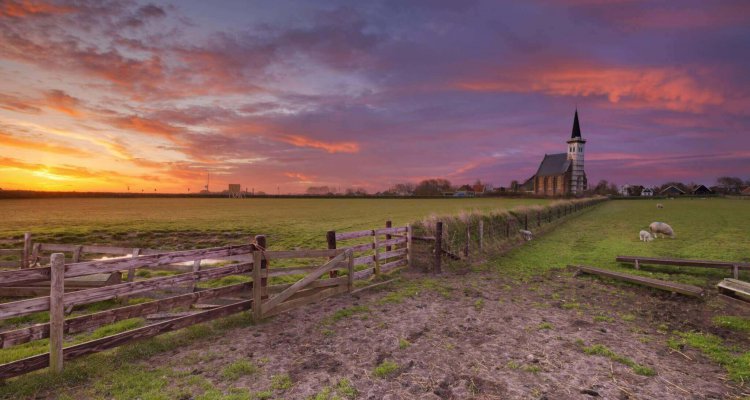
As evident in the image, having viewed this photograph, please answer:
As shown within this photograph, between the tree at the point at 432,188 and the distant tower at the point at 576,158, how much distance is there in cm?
5184

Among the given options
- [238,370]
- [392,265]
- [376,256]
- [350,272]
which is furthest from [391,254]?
[238,370]

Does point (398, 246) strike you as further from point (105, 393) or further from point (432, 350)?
point (105, 393)

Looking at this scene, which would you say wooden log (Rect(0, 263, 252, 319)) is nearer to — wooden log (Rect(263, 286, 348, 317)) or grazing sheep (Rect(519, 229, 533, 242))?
wooden log (Rect(263, 286, 348, 317))

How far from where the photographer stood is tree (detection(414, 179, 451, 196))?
511 feet

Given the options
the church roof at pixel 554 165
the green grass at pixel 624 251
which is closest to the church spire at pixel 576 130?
the church roof at pixel 554 165

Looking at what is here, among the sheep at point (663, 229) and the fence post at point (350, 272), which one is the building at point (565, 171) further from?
the fence post at point (350, 272)

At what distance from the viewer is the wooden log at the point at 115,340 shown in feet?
16.1

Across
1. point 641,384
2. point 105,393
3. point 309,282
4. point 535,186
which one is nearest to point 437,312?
point 309,282

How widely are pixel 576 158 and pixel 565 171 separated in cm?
842

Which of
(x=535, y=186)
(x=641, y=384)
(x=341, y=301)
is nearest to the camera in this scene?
(x=641, y=384)

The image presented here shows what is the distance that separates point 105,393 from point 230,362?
66.3 inches

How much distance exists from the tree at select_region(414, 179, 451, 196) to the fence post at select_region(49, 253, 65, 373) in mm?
139233

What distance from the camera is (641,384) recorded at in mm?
5316

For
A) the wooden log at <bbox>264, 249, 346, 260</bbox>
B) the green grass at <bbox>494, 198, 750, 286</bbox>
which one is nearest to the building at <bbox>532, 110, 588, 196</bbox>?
the green grass at <bbox>494, 198, 750, 286</bbox>
